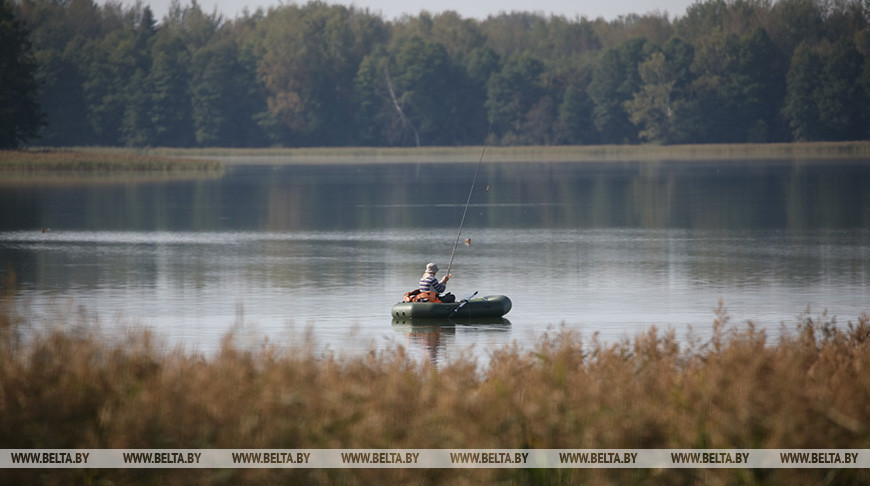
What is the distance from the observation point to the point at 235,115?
150m

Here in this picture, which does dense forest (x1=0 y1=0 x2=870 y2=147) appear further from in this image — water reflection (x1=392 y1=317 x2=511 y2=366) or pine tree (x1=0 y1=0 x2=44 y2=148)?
water reflection (x1=392 y1=317 x2=511 y2=366)

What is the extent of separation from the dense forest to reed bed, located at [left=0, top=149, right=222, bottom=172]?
45.1 metres

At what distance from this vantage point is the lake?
2253 centimetres

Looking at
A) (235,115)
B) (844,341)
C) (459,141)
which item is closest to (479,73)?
(459,141)

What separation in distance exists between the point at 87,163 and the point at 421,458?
283 feet

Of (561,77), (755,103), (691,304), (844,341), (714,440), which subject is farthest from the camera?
(561,77)

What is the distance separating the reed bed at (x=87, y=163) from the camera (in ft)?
290

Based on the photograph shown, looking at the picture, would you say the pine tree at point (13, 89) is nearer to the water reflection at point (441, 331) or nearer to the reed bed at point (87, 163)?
the reed bed at point (87, 163)

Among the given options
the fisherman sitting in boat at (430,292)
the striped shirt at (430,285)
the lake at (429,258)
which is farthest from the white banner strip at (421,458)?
the striped shirt at (430,285)

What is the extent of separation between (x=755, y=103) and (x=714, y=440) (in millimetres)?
132480

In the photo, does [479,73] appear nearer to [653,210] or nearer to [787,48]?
[787,48]

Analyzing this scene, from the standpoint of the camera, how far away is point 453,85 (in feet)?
493

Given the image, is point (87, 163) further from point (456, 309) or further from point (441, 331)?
point (441, 331)

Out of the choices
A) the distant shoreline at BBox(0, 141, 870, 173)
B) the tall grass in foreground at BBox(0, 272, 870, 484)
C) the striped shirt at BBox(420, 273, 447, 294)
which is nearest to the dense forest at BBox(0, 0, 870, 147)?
the distant shoreline at BBox(0, 141, 870, 173)
